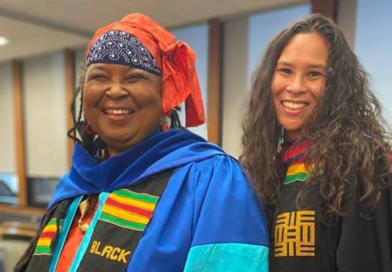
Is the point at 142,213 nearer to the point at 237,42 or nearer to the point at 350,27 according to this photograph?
the point at 350,27

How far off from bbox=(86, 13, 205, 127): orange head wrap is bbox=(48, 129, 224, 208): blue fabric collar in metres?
0.08

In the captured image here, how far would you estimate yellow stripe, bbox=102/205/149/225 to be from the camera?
3.21ft

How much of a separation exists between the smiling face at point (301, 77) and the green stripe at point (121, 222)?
0.47m

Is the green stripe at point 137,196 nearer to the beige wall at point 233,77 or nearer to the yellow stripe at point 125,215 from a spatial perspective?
the yellow stripe at point 125,215

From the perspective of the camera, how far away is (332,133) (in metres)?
1.04

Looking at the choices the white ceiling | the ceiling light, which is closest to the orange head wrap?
the white ceiling

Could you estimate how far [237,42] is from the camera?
10.6ft

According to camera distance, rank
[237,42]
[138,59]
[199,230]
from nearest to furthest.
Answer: [199,230], [138,59], [237,42]

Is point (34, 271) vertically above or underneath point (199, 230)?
underneath

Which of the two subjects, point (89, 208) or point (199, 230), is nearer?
point (199, 230)

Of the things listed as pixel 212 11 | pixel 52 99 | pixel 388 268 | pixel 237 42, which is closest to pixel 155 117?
pixel 388 268

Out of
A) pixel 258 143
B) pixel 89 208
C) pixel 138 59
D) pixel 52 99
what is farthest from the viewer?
pixel 52 99

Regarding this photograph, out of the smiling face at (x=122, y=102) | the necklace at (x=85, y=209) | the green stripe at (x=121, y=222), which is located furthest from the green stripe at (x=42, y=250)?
the smiling face at (x=122, y=102)

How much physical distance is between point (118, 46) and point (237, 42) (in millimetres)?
2318
